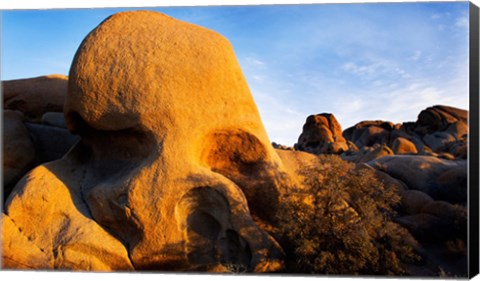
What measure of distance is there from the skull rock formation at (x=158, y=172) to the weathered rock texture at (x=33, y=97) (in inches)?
195

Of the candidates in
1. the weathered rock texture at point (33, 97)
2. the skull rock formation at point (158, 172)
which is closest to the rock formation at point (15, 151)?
the skull rock formation at point (158, 172)

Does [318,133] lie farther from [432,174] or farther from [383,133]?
[432,174]

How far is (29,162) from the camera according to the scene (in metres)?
8.73

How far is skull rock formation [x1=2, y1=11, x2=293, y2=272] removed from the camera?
6.85 metres

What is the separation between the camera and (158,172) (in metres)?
6.86

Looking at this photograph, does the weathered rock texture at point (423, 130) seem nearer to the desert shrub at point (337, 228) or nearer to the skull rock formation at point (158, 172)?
the desert shrub at point (337, 228)

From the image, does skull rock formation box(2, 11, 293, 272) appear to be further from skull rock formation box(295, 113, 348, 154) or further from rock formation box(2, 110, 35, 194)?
skull rock formation box(295, 113, 348, 154)

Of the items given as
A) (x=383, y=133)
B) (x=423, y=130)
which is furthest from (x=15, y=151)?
(x=383, y=133)

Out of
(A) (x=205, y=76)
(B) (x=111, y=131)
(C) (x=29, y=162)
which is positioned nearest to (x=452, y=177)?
(A) (x=205, y=76)

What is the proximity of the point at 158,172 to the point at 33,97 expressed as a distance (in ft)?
24.1

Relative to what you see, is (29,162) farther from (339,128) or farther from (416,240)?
(339,128)

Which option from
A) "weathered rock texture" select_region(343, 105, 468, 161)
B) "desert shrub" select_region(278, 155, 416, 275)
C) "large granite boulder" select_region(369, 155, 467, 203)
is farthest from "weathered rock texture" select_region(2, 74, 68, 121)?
"weathered rock texture" select_region(343, 105, 468, 161)

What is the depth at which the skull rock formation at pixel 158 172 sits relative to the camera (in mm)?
6848

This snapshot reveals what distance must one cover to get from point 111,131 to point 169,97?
1.48m
